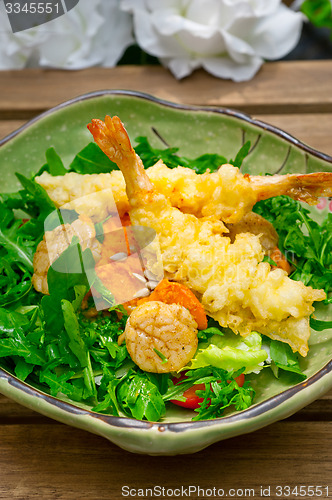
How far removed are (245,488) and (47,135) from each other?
7.89 feet

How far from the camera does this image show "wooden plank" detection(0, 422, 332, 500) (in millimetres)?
2410

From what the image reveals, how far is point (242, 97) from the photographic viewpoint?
14.2 ft

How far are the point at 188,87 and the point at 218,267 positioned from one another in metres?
2.25

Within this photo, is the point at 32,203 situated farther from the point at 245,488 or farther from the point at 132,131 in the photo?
the point at 245,488

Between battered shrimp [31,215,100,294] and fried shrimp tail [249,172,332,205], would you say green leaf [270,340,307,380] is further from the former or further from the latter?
battered shrimp [31,215,100,294]

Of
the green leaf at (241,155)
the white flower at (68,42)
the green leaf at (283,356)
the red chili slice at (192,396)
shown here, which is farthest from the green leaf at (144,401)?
the white flower at (68,42)

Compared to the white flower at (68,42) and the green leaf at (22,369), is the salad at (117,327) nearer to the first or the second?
the green leaf at (22,369)

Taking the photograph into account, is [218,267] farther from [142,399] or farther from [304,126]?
[304,126]

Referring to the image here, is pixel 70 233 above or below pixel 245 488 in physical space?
above

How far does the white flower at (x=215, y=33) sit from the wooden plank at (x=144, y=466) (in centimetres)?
298

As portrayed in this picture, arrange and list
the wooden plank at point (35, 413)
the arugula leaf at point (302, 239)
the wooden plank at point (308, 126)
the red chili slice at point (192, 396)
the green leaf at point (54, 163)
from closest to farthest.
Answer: the red chili slice at point (192, 396)
the wooden plank at point (35, 413)
the arugula leaf at point (302, 239)
the green leaf at point (54, 163)
the wooden plank at point (308, 126)

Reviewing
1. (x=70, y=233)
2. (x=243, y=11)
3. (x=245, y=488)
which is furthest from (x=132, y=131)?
(x=245, y=488)

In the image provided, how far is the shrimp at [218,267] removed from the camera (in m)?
2.55

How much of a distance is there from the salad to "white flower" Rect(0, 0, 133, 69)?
6.47 feet
